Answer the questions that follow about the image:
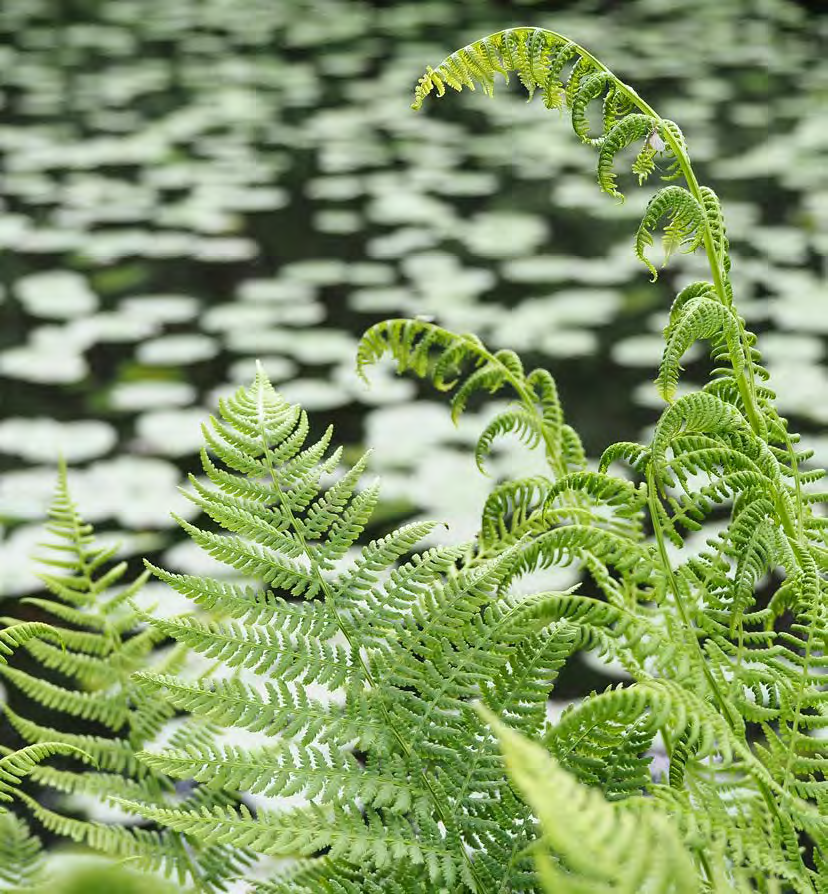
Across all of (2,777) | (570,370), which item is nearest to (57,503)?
(2,777)

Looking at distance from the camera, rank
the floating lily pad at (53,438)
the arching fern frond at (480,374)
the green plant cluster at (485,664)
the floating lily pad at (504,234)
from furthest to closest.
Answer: the floating lily pad at (504,234) → the floating lily pad at (53,438) → the arching fern frond at (480,374) → the green plant cluster at (485,664)

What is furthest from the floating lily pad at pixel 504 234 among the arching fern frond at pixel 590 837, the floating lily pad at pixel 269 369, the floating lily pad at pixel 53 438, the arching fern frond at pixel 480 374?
the arching fern frond at pixel 590 837

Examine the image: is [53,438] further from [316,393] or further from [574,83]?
[574,83]

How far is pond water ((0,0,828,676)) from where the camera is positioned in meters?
2.19

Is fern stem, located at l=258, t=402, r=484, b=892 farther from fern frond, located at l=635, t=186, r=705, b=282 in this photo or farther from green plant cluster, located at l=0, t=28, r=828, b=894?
fern frond, located at l=635, t=186, r=705, b=282

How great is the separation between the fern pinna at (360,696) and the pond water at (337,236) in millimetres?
1317

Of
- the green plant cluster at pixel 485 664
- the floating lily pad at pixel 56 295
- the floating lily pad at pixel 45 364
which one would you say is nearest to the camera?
the green plant cluster at pixel 485 664

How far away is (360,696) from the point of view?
0.50m

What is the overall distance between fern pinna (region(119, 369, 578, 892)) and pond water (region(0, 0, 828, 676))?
4.32 ft

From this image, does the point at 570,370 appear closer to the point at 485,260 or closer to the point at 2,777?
the point at 485,260

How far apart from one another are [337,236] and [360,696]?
105 inches

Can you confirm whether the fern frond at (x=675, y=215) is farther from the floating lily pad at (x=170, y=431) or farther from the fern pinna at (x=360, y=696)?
the floating lily pad at (x=170, y=431)

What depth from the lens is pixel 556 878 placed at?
0.84 feet

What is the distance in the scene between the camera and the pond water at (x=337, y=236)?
2.19m
